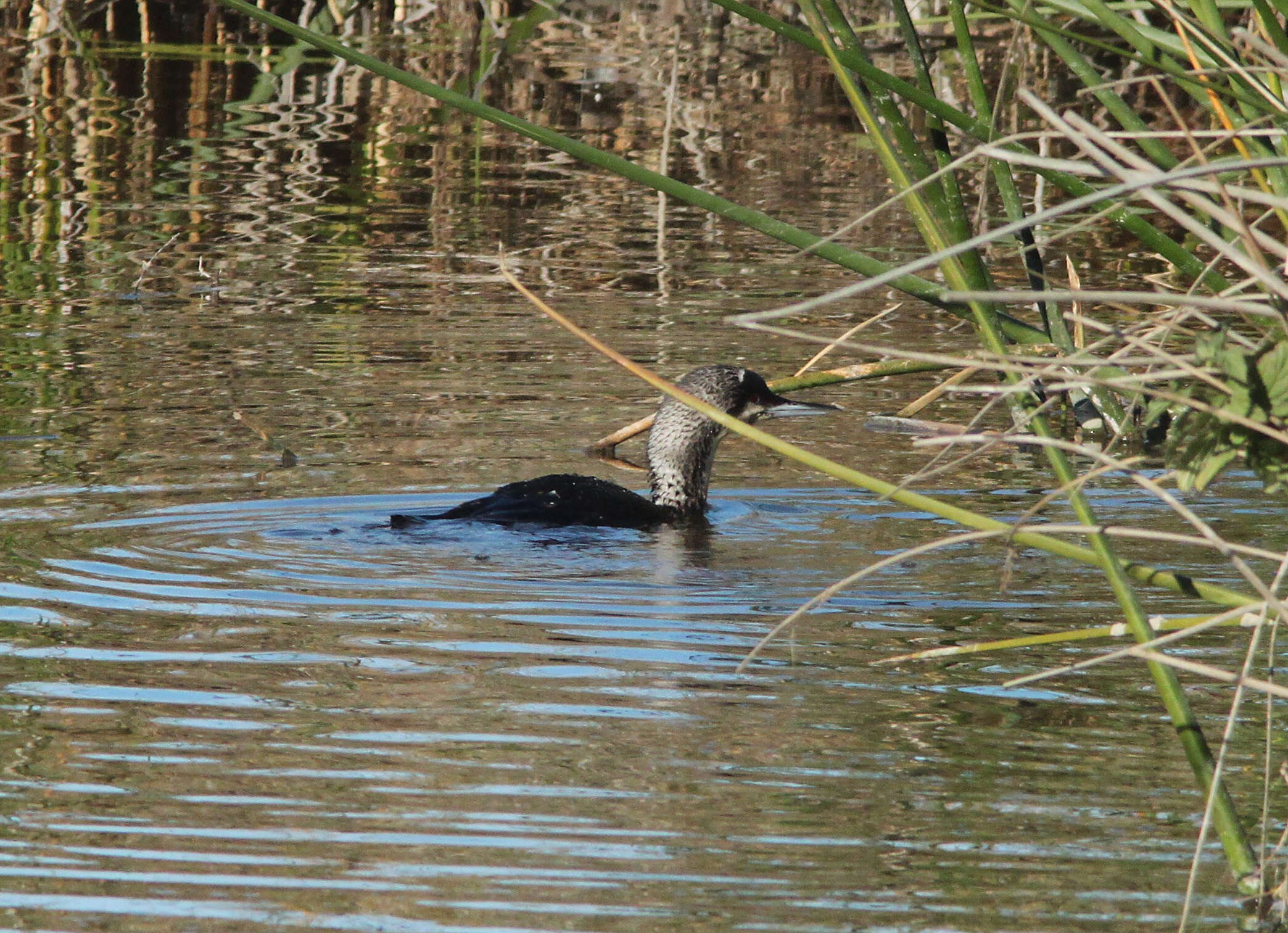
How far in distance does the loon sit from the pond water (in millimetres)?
138

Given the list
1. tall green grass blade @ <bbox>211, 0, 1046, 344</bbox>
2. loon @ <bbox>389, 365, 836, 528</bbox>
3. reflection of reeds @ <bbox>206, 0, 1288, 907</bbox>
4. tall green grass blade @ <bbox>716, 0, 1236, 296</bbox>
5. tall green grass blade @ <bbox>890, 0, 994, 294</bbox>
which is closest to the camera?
reflection of reeds @ <bbox>206, 0, 1288, 907</bbox>

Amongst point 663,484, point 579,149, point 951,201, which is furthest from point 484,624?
point 663,484

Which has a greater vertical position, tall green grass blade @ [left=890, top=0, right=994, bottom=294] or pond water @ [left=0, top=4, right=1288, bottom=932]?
tall green grass blade @ [left=890, top=0, right=994, bottom=294]

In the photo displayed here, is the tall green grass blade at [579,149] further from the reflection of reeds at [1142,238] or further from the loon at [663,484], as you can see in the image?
the loon at [663,484]

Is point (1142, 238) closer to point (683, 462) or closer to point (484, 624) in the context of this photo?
point (484, 624)

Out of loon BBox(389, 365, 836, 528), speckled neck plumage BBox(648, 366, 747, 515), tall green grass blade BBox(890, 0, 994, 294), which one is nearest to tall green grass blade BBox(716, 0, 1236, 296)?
tall green grass blade BBox(890, 0, 994, 294)

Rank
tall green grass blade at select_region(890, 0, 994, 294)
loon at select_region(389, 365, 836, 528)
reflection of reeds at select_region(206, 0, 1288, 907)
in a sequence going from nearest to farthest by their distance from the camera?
reflection of reeds at select_region(206, 0, 1288, 907)
tall green grass blade at select_region(890, 0, 994, 294)
loon at select_region(389, 365, 836, 528)

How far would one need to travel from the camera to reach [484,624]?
18.1 ft

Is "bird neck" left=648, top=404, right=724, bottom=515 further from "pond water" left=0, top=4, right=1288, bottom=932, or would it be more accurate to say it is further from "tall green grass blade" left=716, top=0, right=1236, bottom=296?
"tall green grass blade" left=716, top=0, right=1236, bottom=296

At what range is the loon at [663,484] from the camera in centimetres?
680

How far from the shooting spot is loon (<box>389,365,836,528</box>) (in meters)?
6.80

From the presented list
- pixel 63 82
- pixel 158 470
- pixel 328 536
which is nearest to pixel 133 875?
pixel 328 536

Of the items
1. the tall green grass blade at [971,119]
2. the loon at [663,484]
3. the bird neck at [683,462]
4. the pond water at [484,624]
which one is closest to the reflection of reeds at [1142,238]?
the tall green grass blade at [971,119]

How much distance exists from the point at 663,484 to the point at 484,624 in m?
2.53
